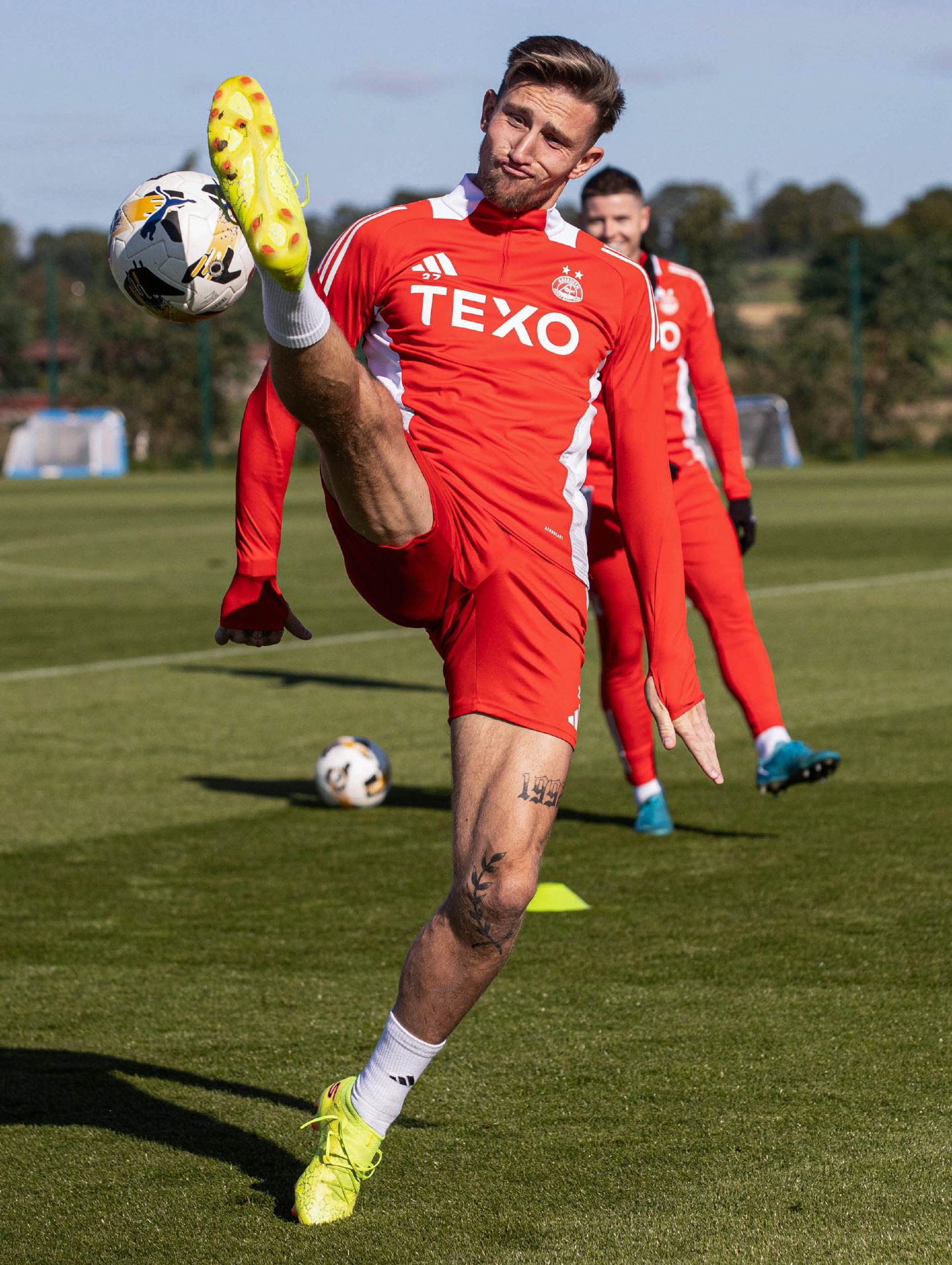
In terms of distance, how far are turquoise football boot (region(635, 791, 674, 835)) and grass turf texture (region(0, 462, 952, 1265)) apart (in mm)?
61

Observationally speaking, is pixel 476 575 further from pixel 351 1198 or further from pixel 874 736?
pixel 874 736

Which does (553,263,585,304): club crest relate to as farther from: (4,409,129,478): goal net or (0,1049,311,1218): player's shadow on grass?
(4,409,129,478): goal net

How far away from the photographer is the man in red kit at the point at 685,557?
6707 millimetres

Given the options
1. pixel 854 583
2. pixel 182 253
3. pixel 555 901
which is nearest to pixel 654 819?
pixel 555 901

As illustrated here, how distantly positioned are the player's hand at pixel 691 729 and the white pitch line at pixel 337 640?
6.51 meters

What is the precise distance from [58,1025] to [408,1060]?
1510 mm

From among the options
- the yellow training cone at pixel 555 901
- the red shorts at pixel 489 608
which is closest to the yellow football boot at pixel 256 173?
the red shorts at pixel 489 608

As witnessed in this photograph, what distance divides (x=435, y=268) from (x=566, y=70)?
46cm

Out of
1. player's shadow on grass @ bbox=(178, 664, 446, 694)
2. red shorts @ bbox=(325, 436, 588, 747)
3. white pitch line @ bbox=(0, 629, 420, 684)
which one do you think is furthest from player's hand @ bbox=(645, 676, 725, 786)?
white pitch line @ bbox=(0, 629, 420, 684)

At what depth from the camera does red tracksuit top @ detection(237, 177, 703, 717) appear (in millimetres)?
3439

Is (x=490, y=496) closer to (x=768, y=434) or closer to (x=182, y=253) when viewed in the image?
(x=182, y=253)

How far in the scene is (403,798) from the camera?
298 inches

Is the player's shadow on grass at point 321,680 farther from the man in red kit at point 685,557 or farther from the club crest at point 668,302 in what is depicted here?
the club crest at point 668,302

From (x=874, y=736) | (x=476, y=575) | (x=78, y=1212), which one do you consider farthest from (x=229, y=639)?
(x=874, y=736)
